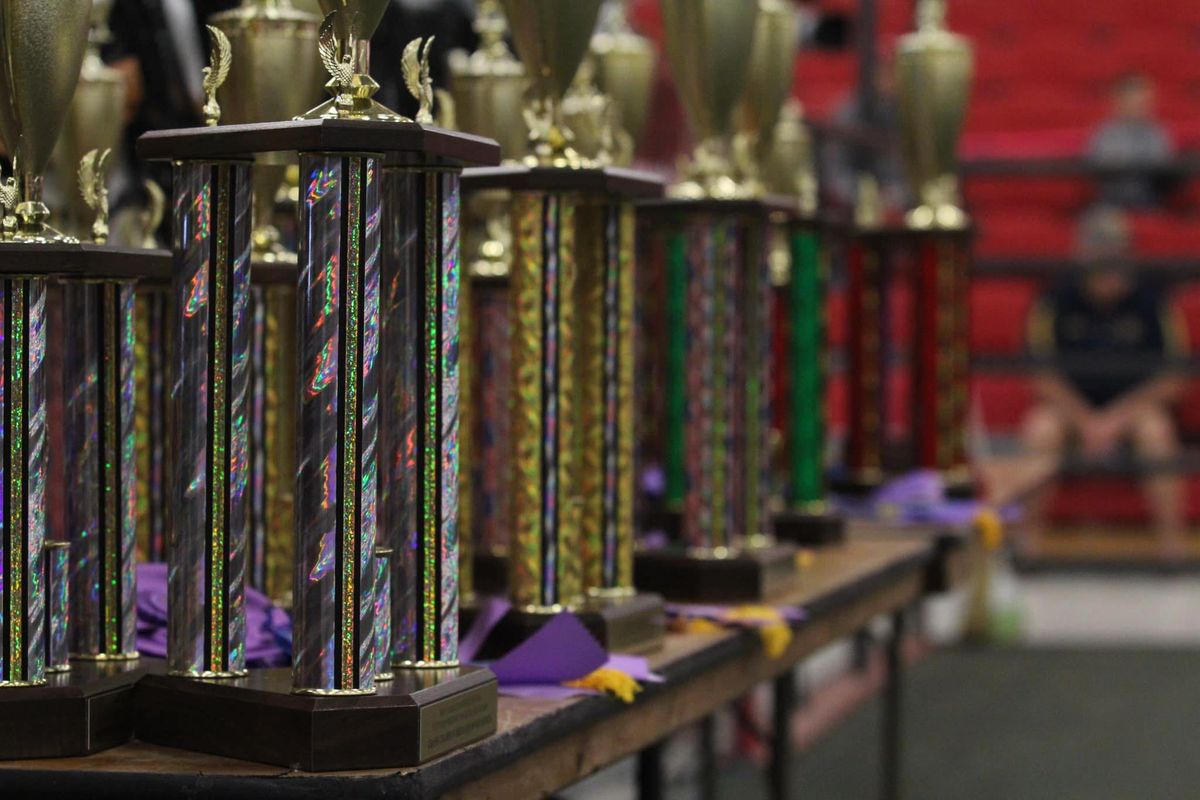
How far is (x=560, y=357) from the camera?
113 centimetres

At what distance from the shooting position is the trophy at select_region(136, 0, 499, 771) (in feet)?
2.88

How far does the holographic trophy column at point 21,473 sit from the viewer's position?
902 mm

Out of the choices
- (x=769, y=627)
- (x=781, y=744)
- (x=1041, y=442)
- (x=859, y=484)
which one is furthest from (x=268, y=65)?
(x=1041, y=442)

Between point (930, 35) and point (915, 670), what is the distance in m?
2.45

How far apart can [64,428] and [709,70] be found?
63 cm

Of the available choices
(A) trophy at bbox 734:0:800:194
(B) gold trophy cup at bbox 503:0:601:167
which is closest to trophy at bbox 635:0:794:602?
(A) trophy at bbox 734:0:800:194

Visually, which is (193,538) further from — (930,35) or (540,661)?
(930,35)

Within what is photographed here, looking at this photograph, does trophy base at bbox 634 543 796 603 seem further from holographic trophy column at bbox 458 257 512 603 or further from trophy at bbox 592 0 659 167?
trophy at bbox 592 0 659 167

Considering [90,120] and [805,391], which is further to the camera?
[805,391]

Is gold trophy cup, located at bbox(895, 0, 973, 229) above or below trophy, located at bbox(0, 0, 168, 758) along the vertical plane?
above

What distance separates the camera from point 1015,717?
12.2 feet

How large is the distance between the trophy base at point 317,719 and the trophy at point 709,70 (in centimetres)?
63

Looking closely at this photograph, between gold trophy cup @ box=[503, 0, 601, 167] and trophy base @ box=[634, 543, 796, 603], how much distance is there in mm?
407

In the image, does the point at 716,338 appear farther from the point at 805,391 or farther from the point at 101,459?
the point at 101,459
